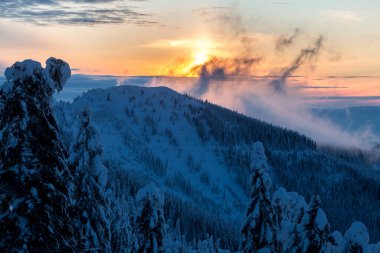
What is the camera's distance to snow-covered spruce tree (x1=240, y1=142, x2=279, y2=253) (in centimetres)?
2348

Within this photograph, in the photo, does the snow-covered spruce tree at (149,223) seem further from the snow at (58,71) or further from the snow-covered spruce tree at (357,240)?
the snow at (58,71)

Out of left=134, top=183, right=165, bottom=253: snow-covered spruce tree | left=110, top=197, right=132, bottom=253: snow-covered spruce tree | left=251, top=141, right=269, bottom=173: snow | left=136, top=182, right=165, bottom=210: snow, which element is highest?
left=251, top=141, right=269, bottom=173: snow

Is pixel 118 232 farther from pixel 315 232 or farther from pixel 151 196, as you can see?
pixel 315 232

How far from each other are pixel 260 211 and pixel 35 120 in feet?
51.4

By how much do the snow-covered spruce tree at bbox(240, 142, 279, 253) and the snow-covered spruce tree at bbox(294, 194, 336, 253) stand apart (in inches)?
59.8

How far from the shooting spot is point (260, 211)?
23562mm

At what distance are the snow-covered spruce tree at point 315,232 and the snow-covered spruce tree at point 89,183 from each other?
9.98 metres

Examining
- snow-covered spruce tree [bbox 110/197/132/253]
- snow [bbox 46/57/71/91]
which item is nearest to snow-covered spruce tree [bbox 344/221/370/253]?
snow-covered spruce tree [bbox 110/197/132/253]

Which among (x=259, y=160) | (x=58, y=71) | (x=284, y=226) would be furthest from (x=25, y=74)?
(x=284, y=226)

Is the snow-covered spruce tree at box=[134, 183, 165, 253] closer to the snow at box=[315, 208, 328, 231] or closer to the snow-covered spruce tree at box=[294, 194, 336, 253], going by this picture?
the snow-covered spruce tree at box=[294, 194, 336, 253]

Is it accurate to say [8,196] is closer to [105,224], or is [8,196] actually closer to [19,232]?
[19,232]

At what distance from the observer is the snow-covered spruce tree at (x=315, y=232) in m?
22.6

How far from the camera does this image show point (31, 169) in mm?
10062

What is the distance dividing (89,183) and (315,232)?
37.7ft
